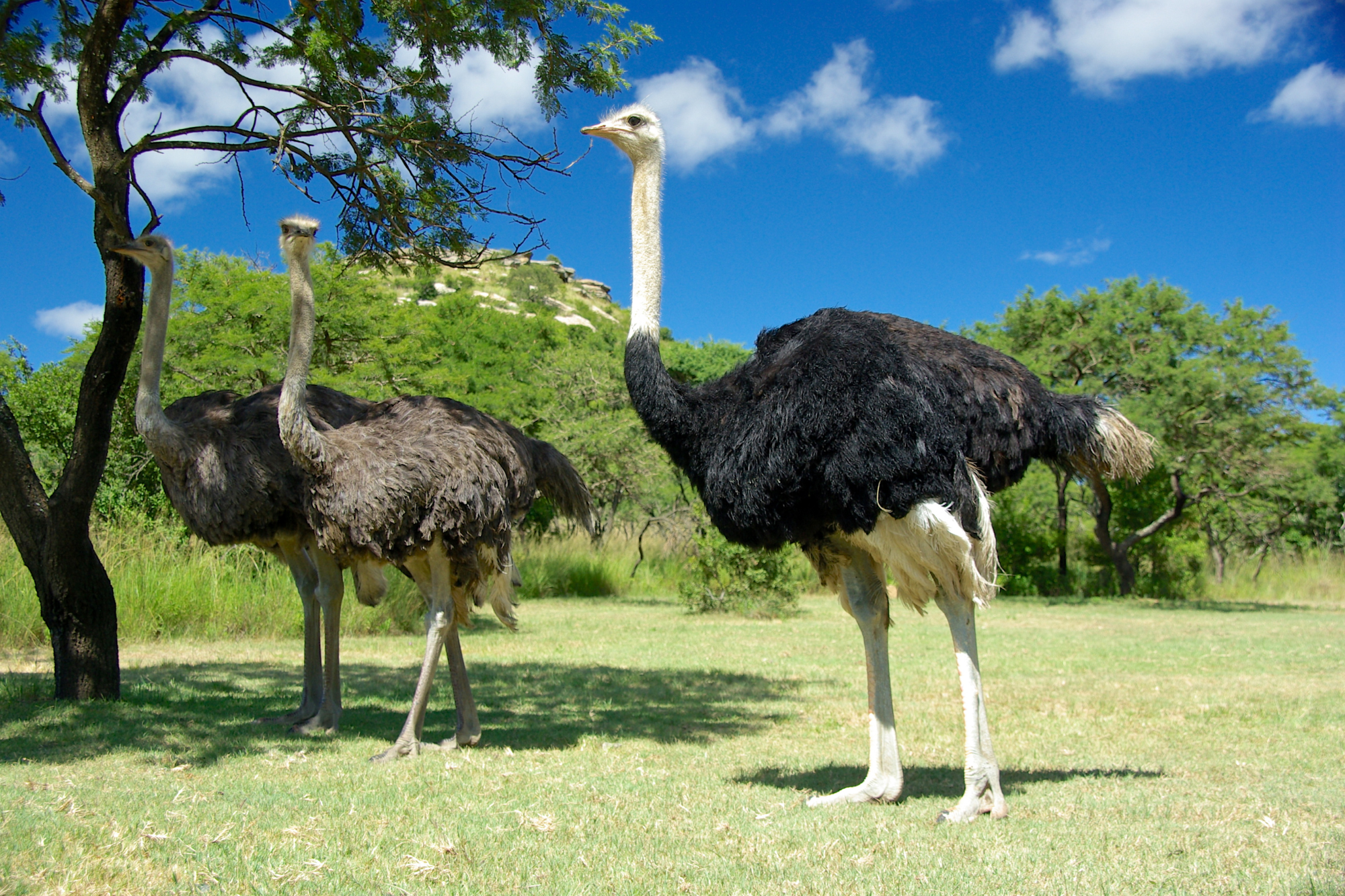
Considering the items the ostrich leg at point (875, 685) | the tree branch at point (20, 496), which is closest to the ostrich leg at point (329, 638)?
the tree branch at point (20, 496)

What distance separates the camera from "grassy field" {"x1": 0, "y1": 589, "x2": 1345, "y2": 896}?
3.45 m

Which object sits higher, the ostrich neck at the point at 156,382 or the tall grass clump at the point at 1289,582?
the ostrich neck at the point at 156,382

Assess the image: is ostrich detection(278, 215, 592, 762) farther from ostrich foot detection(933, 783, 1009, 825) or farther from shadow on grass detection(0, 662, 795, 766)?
ostrich foot detection(933, 783, 1009, 825)

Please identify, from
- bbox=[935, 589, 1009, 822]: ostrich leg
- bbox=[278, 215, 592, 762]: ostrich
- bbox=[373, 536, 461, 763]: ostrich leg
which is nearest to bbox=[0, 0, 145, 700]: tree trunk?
bbox=[278, 215, 592, 762]: ostrich

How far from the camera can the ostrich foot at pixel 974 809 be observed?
13.7 ft

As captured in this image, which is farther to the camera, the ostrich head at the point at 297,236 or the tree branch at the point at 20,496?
the tree branch at the point at 20,496

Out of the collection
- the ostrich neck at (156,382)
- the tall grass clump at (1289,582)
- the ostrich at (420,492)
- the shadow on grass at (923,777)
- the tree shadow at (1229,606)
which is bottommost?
the shadow on grass at (923,777)

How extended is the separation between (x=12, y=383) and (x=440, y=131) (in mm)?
9589

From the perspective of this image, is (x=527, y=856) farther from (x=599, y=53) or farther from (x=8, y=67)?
(x=8, y=67)

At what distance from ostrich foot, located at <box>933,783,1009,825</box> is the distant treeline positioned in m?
9.40

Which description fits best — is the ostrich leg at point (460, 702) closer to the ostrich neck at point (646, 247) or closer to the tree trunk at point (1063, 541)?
the ostrich neck at point (646, 247)

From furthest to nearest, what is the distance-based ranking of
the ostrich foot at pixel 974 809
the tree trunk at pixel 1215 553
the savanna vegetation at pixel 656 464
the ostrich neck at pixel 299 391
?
the tree trunk at pixel 1215 553
the savanna vegetation at pixel 656 464
the ostrich neck at pixel 299 391
the ostrich foot at pixel 974 809

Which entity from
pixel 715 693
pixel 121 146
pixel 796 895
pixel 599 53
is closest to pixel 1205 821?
pixel 796 895

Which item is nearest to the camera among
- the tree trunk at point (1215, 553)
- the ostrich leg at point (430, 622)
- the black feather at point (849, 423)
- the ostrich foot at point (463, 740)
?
the black feather at point (849, 423)
